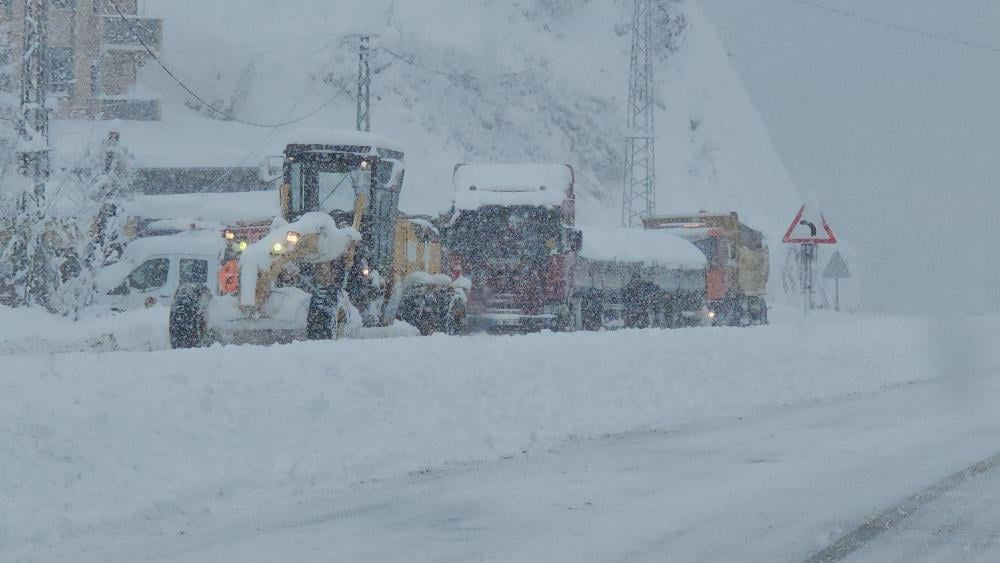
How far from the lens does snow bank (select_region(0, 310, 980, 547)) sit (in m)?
7.92

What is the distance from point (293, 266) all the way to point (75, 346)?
309cm

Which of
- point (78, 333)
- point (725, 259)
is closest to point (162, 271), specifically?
point (78, 333)

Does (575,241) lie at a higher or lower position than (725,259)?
lower

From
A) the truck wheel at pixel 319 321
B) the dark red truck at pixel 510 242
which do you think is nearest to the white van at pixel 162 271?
the dark red truck at pixel 510 242

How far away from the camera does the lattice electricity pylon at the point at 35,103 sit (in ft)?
78.3

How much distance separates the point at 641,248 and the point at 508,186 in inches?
311

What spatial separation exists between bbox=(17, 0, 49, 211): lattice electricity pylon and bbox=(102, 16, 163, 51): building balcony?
40650 millimetres

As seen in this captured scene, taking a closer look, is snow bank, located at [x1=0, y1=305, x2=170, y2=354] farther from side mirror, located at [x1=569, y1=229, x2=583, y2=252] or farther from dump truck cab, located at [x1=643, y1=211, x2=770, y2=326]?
dump truck cab, located at [x1=643, y1=211, x2=770, y2=326]

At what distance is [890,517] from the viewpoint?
7781 millimetres

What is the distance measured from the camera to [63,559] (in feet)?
22.1

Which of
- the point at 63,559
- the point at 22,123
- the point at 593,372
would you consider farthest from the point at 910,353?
the point at 63,559

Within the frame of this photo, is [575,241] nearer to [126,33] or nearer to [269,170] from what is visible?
[269,170]

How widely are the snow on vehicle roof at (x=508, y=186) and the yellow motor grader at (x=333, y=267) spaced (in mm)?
3990

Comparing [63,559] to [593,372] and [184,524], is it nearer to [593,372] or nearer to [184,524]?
[184,524]
